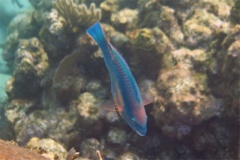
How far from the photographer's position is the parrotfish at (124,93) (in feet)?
5.13

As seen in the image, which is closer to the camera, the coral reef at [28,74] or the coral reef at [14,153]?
the coral reef at [14,153]

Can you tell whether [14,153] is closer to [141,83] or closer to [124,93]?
[124,93]

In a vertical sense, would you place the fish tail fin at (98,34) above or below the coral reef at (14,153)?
above

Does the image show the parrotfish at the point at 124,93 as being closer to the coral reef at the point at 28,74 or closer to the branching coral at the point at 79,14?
the branching coral at the point at 79,14

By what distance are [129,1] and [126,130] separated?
3060 mm

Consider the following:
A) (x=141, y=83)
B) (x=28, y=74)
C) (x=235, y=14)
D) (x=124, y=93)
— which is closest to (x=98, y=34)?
(x=124, y=93)

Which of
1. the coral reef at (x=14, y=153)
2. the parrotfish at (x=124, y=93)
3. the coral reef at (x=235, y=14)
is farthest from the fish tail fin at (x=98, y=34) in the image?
the coral reef at (x=235, y=14)

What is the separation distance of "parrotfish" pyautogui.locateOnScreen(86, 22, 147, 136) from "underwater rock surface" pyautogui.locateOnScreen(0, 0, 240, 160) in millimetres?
1237

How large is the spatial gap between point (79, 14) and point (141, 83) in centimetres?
168

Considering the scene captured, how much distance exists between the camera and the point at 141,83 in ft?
14.0

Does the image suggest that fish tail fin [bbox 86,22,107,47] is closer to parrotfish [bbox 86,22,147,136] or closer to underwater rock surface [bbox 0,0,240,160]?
parrotfish [bbox 86,22,147,136]

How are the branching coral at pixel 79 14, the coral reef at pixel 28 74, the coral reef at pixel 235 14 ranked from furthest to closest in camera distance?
the coral reef at pixel 28 74 → the branching coral at pixel 79 14 → the coral reef at pixel 235 14

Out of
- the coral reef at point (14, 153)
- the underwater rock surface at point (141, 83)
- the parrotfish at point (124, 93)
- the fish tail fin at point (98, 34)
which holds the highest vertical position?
the fish tail fin at point (98, 34)

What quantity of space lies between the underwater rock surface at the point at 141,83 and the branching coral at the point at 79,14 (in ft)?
0.06
